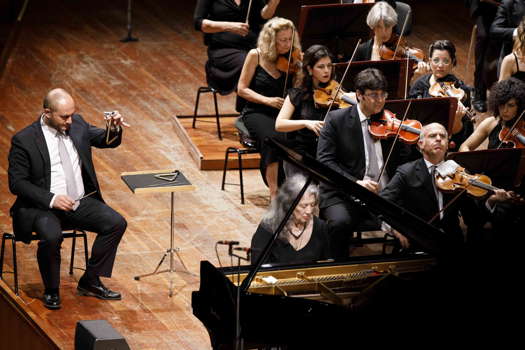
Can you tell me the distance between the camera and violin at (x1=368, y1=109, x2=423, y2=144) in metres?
5.38

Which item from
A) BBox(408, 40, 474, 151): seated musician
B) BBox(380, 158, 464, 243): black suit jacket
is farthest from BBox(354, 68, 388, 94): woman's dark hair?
BBox(408, 40, 474, 151): seated musician

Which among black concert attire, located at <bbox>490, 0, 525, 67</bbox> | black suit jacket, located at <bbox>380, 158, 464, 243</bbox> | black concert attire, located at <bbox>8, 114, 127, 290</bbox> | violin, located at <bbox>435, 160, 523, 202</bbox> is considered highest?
black concert attire, located at <bbox>490, 0, 525, 67</bbox>

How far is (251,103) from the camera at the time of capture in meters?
6.36

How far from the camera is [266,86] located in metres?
6.33

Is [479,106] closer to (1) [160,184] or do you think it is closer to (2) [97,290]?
(1) [160,184]

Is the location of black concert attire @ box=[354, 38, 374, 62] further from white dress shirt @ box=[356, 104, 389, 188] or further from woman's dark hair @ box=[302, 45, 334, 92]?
white dress shirt @ box=[356, 104, 389, 188]

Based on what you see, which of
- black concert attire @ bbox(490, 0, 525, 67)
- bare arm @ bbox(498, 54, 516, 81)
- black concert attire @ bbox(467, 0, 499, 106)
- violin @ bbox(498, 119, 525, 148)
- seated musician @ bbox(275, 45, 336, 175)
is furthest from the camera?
black concert attire @ bbox(467, 0, 499, 106)

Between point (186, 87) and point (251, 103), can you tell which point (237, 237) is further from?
point (186, 87)

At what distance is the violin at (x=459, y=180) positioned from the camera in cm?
490

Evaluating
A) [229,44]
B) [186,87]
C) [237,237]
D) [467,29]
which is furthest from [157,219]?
[467,29]

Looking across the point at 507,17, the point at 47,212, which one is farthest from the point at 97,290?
the point at 507,17

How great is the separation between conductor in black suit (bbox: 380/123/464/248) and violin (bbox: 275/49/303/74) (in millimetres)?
1295

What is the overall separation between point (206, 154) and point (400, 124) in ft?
6.14

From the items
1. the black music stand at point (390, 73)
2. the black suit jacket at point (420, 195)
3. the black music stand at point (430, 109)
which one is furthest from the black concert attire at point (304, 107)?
the black suit jacket at point (420, 195)
